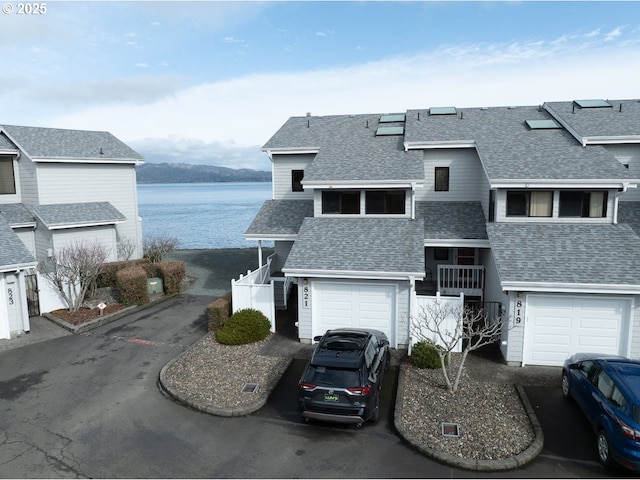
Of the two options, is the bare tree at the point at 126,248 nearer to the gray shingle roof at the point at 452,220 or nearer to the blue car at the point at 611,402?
the gray shingle roof at the point at 452,220

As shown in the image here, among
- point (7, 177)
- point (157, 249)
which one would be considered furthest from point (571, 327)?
point (7, 177)

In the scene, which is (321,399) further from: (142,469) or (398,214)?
(398,214)

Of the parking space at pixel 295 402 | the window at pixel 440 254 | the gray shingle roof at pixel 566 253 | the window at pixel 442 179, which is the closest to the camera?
the parking space at pixel 295 402

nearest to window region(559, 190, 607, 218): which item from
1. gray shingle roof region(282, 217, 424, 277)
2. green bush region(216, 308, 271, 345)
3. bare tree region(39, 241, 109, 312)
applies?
gray shingle roof region(282, 217, 424, 277)

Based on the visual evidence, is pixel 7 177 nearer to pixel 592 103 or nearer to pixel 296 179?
pixel 296 179

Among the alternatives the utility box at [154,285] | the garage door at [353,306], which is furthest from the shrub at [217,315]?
the utility box at [154,285]

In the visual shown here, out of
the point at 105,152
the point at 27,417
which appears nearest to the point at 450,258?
the point at 27,417

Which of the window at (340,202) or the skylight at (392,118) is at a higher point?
the skylight at (392,118)
